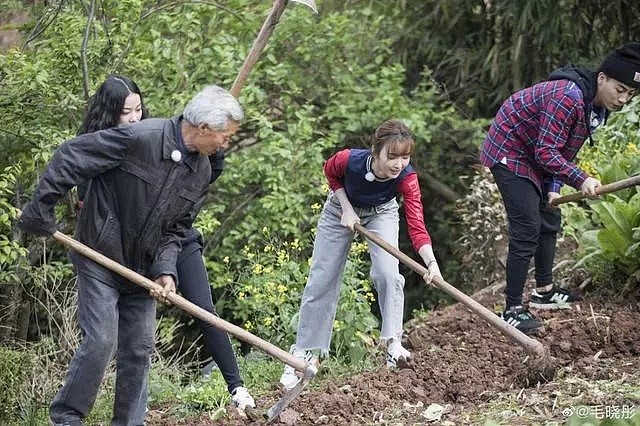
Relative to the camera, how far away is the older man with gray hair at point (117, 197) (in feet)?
16.8

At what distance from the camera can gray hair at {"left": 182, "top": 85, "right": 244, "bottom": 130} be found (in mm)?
5129

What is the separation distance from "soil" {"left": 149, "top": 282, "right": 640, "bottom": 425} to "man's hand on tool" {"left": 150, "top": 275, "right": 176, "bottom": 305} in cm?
94

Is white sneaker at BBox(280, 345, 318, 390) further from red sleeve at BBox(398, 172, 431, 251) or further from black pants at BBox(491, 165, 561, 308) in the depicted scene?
black pants at BBox(491, 165, 561, 308)

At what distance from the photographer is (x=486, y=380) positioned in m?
6.34

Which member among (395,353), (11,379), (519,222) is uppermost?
(519,222)

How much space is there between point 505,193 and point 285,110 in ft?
13.6

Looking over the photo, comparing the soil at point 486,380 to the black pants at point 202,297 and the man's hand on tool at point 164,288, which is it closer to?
the black pants at point 202,297

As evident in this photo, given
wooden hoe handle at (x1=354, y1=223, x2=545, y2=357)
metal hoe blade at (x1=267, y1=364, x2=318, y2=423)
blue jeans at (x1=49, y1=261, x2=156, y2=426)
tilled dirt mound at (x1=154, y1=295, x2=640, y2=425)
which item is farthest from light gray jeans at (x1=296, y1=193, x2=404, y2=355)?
blue jeans at (x1=49, y1=261, x2=156, y2=426)

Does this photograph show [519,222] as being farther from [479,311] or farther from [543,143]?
[479,311]

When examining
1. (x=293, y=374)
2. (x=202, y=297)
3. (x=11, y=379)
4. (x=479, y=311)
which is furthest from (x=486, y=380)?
(x=11, y=379)

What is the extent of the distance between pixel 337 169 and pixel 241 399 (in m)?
1.44

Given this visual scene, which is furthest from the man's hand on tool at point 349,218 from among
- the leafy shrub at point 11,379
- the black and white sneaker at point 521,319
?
the leafy shrub at point 11,379

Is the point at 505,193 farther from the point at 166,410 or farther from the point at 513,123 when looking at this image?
the point at 166,410

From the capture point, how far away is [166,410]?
6785 mm
